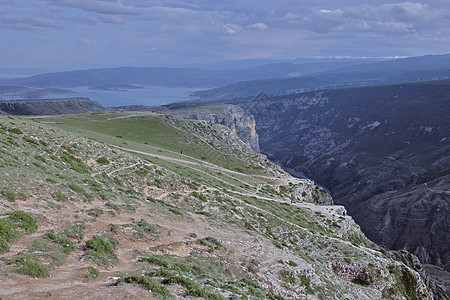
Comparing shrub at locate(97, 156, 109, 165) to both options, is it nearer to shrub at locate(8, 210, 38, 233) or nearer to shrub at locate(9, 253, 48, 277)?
shrub at locate(8, 210, 38, 233)

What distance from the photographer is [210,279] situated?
21797 mm

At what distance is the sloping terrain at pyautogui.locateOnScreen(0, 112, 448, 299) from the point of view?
17.4 metres

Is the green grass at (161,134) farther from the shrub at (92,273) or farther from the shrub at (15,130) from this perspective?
the shrub at (92,273)

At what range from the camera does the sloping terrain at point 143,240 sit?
685 inches

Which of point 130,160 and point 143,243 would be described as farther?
point 130,160

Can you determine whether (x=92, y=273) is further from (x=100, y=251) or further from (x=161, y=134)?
(x=161, y=134)

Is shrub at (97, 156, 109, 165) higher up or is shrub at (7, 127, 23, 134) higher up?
shrub at (7, 127, 23, 134)

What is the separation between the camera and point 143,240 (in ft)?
82.8

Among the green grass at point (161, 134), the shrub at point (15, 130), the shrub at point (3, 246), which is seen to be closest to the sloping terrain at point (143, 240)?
the shrub at point (3, 246)

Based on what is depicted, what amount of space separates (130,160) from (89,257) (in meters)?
28.5

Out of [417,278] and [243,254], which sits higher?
[243,254]

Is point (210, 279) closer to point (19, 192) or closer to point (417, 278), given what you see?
point (19, 192)

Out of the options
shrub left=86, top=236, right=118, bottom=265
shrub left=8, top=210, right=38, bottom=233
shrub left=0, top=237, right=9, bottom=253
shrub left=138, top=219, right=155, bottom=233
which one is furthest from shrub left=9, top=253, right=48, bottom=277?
shrub left=138, top=219, right=155, bottom=233

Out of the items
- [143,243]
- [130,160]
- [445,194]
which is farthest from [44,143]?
[445,194]
